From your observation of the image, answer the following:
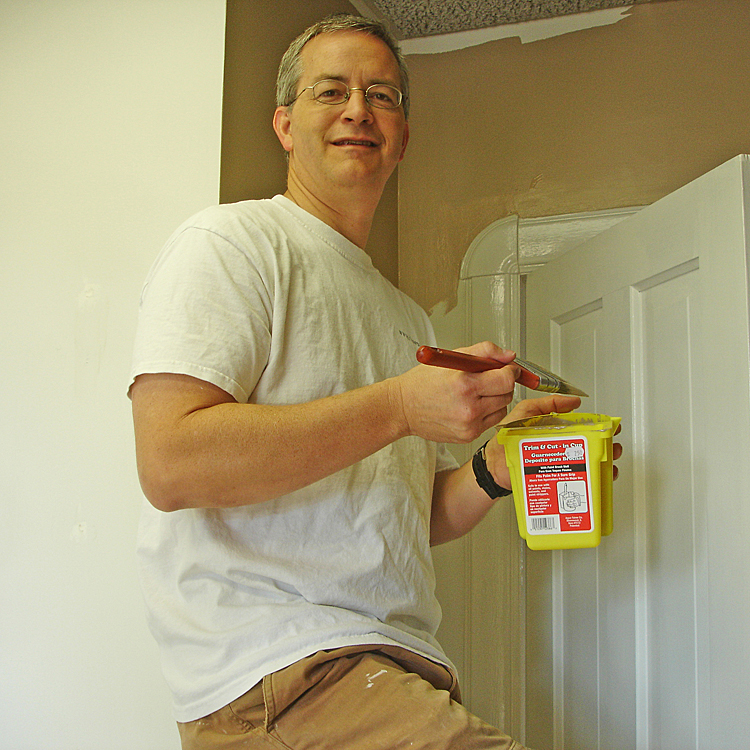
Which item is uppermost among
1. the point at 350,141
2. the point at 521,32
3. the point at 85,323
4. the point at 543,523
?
the point at 521,32

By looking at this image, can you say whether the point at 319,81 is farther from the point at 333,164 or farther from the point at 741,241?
the point at 741,241

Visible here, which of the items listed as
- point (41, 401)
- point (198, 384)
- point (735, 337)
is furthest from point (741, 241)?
point (41, 401)

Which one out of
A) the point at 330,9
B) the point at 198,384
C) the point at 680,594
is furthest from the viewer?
the point at 330,9

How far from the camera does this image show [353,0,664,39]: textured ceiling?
2023mm

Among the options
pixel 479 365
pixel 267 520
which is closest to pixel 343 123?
pixel 479 365

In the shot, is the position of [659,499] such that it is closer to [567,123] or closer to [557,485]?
[557,485]

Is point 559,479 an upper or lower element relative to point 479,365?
lower

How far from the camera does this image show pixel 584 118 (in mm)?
2018

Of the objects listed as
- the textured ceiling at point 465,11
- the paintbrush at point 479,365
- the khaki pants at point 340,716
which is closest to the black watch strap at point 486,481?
the paintbrush at point 479,365

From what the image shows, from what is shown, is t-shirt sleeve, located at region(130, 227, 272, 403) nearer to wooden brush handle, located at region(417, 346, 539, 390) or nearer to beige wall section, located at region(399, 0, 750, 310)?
wooden brush handle, located at region(417, 346, 539, 390)

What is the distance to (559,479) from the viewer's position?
39.8 inches

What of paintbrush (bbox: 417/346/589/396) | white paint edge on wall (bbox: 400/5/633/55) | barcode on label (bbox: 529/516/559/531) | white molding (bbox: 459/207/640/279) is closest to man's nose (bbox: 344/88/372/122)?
paintbrush (bbox: 417/346/589/396)

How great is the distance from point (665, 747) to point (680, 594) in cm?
29

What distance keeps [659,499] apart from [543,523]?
19.4 inches
